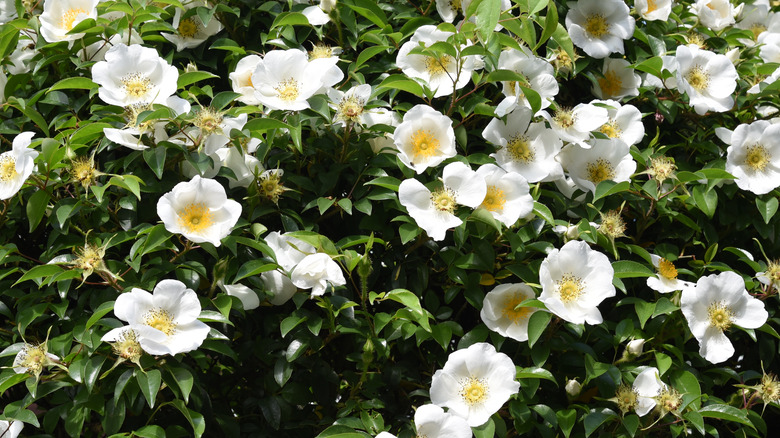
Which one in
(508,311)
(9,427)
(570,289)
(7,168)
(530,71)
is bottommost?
(9,427)

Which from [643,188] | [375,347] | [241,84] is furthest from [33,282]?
[643,188]

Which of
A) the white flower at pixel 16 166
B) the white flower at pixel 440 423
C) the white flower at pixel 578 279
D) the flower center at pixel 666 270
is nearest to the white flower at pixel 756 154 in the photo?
the flower center at pixel 666 270

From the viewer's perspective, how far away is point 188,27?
7.28 feet

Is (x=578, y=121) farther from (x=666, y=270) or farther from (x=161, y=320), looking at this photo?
(x=161, y=320)

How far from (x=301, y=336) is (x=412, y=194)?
0.40 m

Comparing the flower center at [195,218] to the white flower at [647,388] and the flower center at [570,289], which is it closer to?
the flower center at [570,289]

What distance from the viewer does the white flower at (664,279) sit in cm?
191

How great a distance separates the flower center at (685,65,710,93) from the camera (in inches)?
87.7

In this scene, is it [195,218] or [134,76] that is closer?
[195,218]

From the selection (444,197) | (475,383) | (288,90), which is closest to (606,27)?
(444,197)

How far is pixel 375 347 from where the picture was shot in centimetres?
179

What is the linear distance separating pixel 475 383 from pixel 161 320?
2.17ft

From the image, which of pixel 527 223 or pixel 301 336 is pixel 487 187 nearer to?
pixel 527 223

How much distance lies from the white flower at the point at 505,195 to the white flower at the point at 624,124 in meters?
0.43
